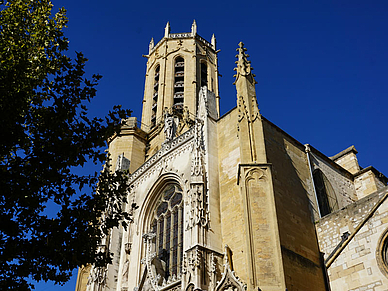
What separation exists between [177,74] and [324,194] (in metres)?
18.5

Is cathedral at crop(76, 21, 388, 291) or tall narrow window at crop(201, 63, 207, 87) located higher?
tall narrow window at crop(201, 63, 207, 87)

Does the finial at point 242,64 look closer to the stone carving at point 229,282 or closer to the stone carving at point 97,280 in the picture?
the stone carving at point 229,282

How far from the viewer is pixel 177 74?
33.3 m

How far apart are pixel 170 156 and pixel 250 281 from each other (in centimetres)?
827

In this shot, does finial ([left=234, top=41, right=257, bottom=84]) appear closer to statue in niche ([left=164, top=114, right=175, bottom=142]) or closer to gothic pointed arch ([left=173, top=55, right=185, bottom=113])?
statue in niche ([left=164, top=114, right=175, bottom=142])

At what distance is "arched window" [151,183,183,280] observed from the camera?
1591cm

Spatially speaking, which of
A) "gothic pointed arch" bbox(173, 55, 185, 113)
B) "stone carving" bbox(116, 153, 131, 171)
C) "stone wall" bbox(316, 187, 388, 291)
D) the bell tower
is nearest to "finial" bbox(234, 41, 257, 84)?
"stone wall" bbox(316, 187, 388, 291)

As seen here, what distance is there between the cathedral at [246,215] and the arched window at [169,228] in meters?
0.04

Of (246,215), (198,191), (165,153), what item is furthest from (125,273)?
(246,215)

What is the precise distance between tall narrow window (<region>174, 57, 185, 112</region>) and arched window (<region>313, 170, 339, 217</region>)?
1410cm

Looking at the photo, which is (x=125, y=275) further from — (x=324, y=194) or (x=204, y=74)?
(x=204, y=74)

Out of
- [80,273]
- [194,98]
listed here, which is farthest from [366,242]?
[194,98]

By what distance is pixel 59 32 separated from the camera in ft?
30.9

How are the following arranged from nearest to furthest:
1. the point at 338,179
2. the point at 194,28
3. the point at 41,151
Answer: the point at 41,151
the point at 338,179
the point at 194,28
